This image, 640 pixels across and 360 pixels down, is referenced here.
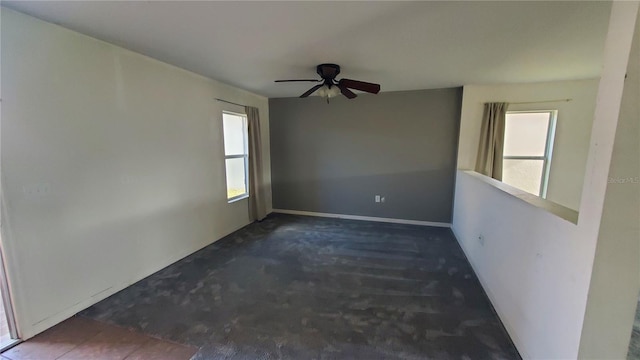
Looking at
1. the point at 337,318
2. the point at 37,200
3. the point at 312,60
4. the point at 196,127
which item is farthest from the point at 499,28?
the point at 37,200

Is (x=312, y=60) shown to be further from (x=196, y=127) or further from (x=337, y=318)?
(x=337, y=318)

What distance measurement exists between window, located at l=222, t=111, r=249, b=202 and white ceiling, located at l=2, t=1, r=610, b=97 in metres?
1.19

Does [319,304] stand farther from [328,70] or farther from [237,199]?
[237,199]

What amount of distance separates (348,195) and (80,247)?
3.82m

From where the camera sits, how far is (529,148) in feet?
13.3

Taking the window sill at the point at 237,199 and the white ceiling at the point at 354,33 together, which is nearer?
the white ceiling at the point at 354,33

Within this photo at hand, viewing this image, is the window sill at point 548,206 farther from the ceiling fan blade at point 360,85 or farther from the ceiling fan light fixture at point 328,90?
the ceiling fan light fixture at point 328,90

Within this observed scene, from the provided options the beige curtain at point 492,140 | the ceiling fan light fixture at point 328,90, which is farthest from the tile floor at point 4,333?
the beige curtain at point 492,140

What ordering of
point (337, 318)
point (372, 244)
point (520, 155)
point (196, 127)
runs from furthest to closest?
point (520, 155)
point (372, 244)
point (196, 127)
point (337, 318)

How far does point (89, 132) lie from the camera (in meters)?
2.29

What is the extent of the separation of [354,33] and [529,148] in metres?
3.61

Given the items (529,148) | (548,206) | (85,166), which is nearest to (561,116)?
(529,148)

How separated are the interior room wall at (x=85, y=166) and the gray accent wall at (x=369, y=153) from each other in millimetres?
2105

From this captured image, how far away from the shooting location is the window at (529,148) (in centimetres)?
395
